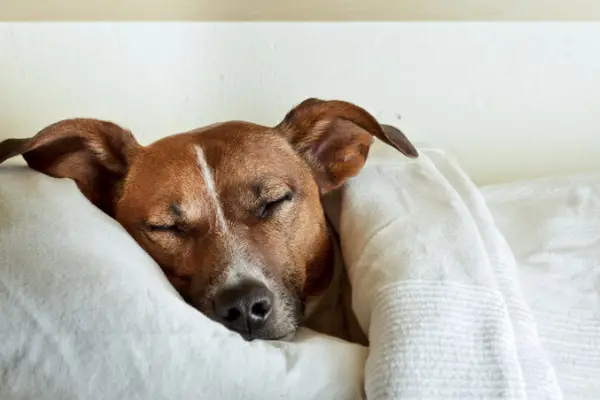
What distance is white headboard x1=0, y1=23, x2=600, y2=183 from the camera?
1.89m

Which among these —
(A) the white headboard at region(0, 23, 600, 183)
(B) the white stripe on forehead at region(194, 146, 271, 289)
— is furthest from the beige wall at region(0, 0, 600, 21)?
(B) the white stripe on forehead at region(194, 146, 271, 289)

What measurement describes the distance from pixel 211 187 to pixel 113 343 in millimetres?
462

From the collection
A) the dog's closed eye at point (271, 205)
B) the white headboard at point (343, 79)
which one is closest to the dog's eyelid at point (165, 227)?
the dog's closed eye at point (271, 205)

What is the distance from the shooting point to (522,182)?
178cm

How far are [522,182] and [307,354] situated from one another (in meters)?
0.93

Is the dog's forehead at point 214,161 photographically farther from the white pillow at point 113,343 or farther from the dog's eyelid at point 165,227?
the white pillow at point 113,343

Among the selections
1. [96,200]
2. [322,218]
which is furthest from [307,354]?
[96,200]

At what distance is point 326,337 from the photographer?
46.6 inches

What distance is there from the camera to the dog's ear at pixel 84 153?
1.34 m

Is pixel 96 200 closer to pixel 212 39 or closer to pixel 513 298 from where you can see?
pixel 212 39

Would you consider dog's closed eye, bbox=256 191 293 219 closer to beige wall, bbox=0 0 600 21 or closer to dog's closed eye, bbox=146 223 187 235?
dog's closed eye, bbox=146 223 187 235

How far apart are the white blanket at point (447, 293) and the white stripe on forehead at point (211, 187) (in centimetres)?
23

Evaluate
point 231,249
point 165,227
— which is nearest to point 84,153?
point 165,227

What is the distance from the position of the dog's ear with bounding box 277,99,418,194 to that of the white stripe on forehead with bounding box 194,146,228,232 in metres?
0.21
